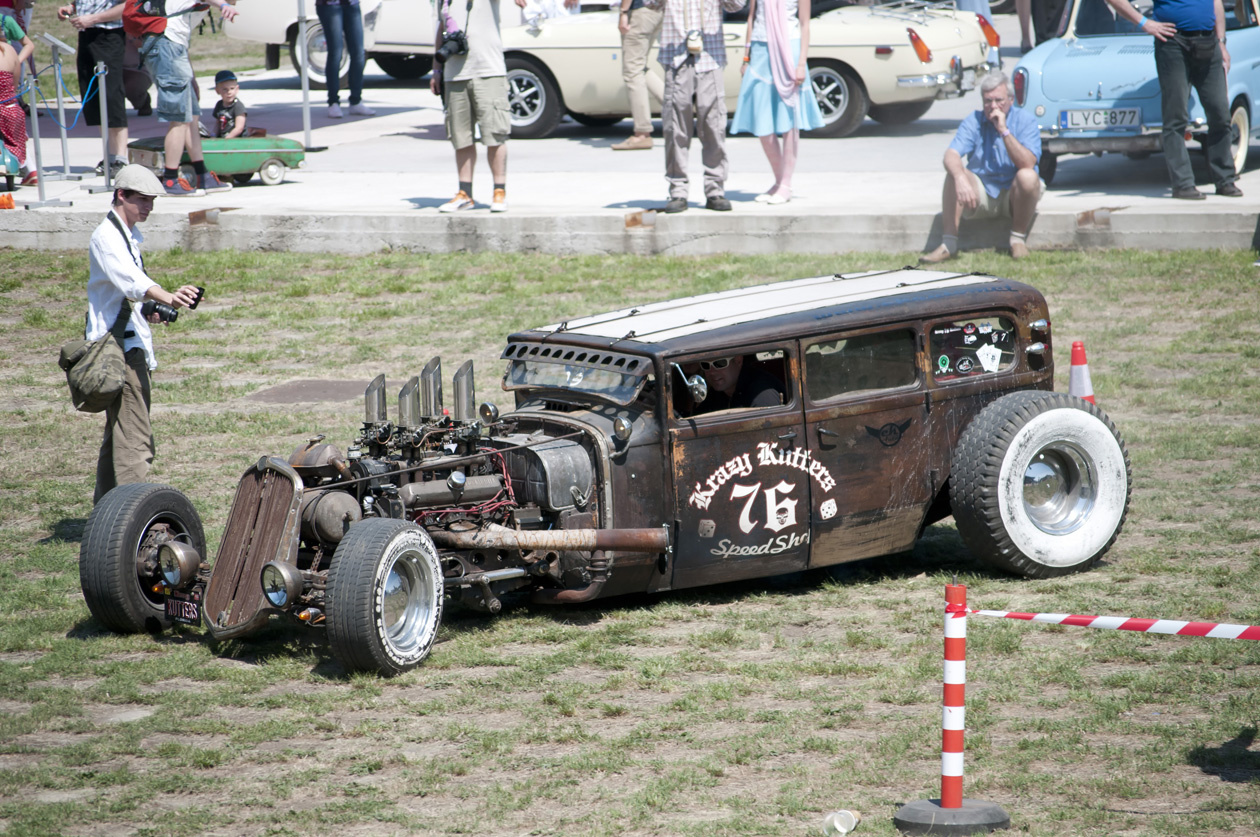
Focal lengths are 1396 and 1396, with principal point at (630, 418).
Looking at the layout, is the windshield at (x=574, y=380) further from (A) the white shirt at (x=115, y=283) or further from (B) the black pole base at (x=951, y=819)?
(B) the black pole base at (x=951, y=819)

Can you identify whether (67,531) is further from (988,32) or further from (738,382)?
(988,32)

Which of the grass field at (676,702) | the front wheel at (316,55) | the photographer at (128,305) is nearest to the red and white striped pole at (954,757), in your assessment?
the grass field at (676,702)

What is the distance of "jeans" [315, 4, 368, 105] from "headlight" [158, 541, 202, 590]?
14.3 metres

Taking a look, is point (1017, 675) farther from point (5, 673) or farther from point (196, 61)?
point (196, 61)

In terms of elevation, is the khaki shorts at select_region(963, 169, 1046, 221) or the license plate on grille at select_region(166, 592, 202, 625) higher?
the khaki shorts at select_region(963, 169, 1046, 221)

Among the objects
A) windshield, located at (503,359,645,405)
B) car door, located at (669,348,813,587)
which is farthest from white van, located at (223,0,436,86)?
car door, located at (669,348,813,587)

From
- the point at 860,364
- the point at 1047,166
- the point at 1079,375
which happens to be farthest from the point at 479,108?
the point at 860,364

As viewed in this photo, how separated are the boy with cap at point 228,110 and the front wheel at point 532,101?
3.71m

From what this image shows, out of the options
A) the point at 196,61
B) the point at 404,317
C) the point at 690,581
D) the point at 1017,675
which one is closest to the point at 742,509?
the point at 690,581

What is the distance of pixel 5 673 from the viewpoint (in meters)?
6.41

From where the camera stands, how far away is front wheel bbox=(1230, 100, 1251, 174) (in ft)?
46.7

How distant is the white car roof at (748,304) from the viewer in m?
7.16

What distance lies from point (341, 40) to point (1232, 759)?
17.6 metres

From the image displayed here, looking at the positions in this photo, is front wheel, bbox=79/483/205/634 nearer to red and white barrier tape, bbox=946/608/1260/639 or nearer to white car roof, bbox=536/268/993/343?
white car roof, bbox=536/268/993/343
